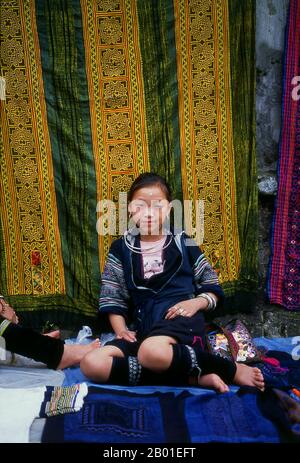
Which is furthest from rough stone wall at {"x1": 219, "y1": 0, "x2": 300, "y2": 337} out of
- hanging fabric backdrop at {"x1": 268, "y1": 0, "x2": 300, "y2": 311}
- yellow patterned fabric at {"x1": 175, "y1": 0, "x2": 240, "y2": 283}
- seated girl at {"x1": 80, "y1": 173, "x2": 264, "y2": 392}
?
seated girl at {"x1": 80, "y1": 173, "x2": 264, "y2": 392}

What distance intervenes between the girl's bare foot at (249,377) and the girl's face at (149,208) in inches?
36.9

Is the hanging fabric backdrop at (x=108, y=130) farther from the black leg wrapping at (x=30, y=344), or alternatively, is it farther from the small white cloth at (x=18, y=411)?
the small white cloth at (x=18, y=411)

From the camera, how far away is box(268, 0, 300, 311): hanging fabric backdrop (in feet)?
10.8

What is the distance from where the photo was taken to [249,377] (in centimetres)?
257

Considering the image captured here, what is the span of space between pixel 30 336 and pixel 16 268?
0.81 meters

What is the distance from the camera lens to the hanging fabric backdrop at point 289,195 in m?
3.30

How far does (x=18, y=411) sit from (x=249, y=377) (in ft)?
3.67

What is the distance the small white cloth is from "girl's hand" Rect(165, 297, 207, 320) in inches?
30.3

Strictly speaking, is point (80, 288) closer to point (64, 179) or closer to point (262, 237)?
point (64, 179)

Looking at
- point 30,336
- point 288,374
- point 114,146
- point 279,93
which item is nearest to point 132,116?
point 114,146

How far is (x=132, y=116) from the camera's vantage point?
3.29m

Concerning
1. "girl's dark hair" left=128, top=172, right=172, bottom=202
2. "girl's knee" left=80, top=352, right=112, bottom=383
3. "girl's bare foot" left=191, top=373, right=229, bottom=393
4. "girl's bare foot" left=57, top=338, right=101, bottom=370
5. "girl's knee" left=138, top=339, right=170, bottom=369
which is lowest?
"girl's bare foot" left=57, top=338, right=101, bottom=370

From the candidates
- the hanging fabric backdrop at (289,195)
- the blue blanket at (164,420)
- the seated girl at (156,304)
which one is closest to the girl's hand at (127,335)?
the seated girl at (156,304)

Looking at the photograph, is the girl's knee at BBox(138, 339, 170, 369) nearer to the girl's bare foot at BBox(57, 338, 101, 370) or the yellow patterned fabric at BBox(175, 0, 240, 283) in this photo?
the girl's bare foot at BBox(57, 338, 101, 370)
